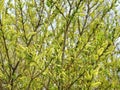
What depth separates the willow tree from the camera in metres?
4.50

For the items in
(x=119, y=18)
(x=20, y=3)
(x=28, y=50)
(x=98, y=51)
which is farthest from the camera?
(x=119, y=18)

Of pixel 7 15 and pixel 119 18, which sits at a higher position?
pixel 7 15

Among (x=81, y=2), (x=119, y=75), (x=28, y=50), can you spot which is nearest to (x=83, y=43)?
(x=81, y=2)

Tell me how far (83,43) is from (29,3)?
70.5 inches

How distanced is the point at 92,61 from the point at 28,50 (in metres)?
1.13

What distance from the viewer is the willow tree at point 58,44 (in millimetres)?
4496

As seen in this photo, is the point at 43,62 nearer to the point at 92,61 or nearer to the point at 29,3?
the point at 92,61

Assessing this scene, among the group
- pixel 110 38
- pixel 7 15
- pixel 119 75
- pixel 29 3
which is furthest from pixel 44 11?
pixel 119 75

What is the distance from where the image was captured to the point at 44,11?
5.95 m

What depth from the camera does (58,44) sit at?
206 inches

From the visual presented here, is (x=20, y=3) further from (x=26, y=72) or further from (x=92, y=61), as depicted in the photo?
(x=92, y=61)

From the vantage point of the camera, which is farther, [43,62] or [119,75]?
[119,75]

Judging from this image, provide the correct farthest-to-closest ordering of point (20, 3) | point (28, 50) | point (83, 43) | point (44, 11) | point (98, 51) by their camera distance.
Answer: point (44, 11) < point (20, 3) < point (83, 43) < point (98, 51) < point (28, 50)

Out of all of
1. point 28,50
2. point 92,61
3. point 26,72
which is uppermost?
point 28,50
